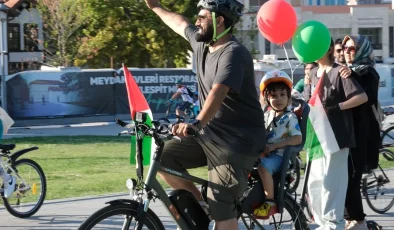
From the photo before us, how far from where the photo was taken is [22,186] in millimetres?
8430

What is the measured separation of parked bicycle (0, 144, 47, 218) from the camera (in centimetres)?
834

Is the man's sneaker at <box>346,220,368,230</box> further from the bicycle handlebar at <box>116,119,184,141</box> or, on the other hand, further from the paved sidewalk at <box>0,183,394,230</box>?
the bicycle handlebar at <box>116,119,184,141</box>

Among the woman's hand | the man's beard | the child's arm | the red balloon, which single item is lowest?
the child's arm

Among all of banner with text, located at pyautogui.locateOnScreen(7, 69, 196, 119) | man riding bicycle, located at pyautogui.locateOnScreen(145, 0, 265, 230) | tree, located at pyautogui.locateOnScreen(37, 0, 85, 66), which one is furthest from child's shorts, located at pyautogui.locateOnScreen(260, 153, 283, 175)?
tree, located at pyautogui.locateOnScreen(37, 0, 85, 66)

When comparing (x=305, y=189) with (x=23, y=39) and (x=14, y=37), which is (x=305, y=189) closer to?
(x=23, y=39)

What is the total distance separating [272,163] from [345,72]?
1298 millimetres

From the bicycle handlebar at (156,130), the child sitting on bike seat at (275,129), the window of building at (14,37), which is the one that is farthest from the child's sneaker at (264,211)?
the window of building at (14,37)

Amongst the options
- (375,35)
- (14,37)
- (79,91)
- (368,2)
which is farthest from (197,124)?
(368,2)

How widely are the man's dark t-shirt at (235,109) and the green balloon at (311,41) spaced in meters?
1.93

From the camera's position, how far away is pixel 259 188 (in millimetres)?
5602

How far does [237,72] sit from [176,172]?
0.77 metres

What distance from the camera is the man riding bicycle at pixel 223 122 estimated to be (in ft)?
16.0

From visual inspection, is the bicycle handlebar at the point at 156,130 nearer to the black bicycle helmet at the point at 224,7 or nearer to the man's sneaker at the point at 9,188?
the black bicycle helmet at the point at 224,7

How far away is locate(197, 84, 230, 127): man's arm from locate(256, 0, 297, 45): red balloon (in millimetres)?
3418
